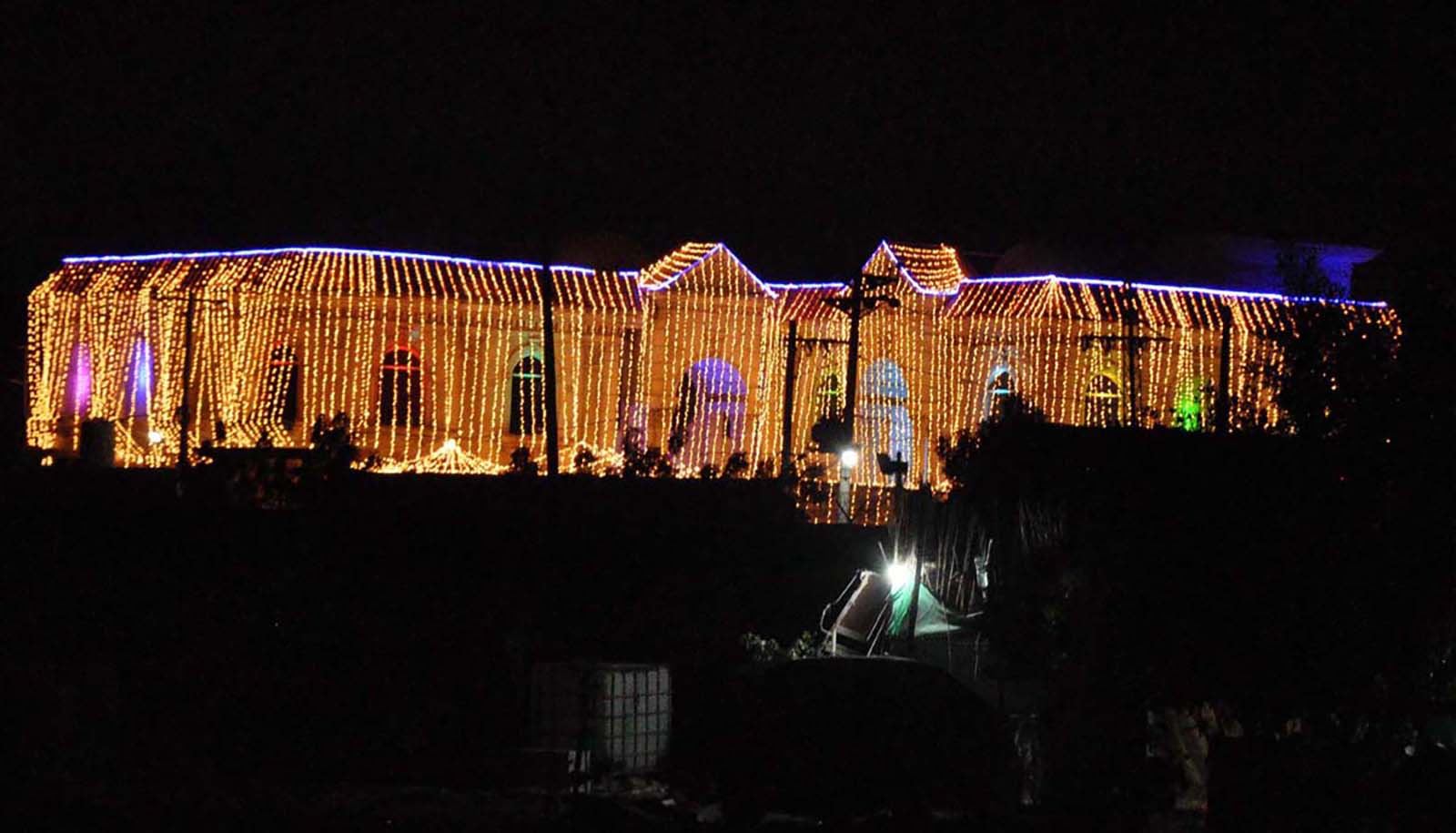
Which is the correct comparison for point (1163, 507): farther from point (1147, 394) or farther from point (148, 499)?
point (1147, 394)

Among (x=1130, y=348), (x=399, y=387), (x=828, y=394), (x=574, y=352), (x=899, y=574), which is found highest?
(x=1130, y=348)

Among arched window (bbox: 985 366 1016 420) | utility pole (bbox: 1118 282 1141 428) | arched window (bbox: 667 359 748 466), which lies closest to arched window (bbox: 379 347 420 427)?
arched window (bbox: 667 359 748 466)

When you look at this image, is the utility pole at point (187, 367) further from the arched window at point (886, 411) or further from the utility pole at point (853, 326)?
the arched window at point (886, 411)

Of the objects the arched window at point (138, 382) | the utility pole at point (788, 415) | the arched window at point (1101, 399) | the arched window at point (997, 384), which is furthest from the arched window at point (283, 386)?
the arched window at point (1101, 399)

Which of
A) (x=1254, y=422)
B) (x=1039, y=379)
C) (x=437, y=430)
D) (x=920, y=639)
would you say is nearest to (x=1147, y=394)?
(x=1039, y=379)

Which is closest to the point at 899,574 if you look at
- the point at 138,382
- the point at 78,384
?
the point at 138,382

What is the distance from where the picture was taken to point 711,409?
33438 millimetres

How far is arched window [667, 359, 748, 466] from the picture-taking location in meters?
33.2

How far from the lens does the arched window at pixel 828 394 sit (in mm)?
33375

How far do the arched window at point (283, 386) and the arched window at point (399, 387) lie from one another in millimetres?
1404

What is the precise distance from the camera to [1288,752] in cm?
934

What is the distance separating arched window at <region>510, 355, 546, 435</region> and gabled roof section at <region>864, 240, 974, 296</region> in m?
6.04

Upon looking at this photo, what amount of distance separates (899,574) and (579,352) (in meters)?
15.4

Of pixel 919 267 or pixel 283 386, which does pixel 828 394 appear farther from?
pixel 283 386
